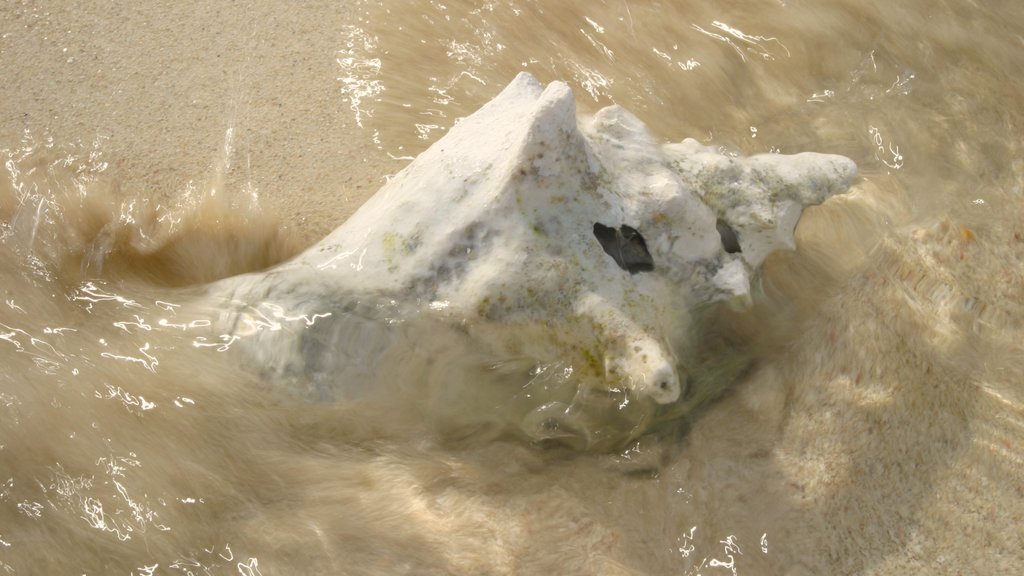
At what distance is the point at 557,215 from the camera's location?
2031 mm

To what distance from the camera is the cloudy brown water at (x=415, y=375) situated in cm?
210

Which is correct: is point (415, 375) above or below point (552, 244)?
below

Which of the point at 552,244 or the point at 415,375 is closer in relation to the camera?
the point at 552,244

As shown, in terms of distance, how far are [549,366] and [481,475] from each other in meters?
0.35

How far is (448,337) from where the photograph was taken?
2.12 metres

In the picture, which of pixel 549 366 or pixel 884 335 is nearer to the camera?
pixel 549 366

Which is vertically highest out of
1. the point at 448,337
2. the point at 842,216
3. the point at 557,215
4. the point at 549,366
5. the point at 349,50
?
the point at 349,50

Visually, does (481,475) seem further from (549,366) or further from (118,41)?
(118,41)

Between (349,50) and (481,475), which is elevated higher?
(349,50)

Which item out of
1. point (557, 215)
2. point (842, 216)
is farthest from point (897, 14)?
point (557, 215)

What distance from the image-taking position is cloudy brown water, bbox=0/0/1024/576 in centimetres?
210

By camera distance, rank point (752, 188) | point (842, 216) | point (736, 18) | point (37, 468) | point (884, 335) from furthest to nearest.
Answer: point (736, 18) < point (842, 216) < point (884, 335) < point (752, 188) < point (37, 468)

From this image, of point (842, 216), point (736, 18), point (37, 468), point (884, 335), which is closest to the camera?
point (37, 468)

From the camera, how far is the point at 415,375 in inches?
86.4
